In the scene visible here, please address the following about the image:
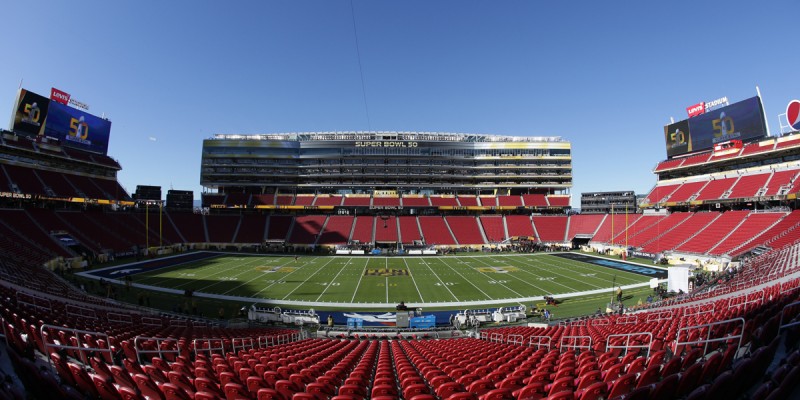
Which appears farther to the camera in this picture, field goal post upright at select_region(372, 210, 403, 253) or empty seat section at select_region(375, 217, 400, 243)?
empty seat section at select_region(375, 217, 400, 243)

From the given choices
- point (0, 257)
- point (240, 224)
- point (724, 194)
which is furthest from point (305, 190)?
point (724, 194)

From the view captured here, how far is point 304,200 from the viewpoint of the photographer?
77500 mm

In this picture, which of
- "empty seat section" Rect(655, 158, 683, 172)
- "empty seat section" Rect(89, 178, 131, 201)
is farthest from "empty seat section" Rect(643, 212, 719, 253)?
"empty seat section" Rect(89, 178, 131, 201)

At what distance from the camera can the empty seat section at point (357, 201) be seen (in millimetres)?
75938

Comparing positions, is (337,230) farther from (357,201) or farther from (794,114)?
(794,114)

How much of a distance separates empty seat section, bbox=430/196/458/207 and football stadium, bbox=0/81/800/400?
0.78 m

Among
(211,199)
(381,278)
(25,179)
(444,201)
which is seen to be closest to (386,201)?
(444,201)

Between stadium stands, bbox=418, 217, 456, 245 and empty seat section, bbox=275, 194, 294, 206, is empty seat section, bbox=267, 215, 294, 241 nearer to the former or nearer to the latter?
empty seat section, bbox=275, 194, 294, 206

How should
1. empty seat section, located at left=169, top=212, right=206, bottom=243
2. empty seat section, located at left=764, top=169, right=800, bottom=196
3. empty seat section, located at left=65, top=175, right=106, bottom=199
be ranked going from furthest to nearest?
empty seat section, located at left=169, top=212, right=206, bottom=243 < empty seat section, located at left=65, top=175, right=106, bottom=199 < empty seat section, located at left=764, top=169, right=800, bottom=196

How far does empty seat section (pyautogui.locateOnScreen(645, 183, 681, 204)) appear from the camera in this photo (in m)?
60.6

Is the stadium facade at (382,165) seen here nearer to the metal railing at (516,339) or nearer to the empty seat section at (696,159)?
the empty seat section at (696,159)

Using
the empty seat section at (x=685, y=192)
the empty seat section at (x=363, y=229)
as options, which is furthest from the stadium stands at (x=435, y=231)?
the empty seat section at (x=685, y=192)

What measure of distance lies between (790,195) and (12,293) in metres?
67.0

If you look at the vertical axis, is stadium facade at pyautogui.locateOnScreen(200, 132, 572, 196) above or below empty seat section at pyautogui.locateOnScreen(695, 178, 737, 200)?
above
